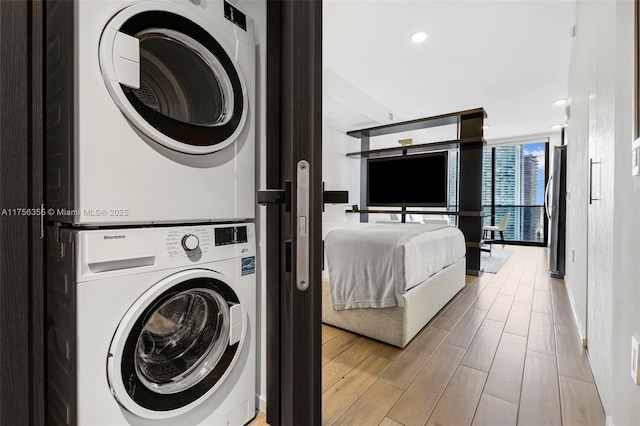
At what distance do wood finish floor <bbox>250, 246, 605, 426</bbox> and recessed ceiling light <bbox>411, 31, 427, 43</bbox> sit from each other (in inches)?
104

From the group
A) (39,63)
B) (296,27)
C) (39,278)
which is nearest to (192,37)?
(39,63)

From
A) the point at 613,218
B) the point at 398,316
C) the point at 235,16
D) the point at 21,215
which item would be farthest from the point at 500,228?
the point at 21,215

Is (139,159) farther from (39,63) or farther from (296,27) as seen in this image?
(296,27)

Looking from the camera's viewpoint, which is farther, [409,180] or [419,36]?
[409,180]

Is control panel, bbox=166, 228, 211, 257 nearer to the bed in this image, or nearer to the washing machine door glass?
the washing machine door glass

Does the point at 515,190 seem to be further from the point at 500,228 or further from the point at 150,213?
the point at 150,213

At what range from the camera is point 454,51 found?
3.21 metres

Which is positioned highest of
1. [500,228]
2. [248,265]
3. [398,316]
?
[248,265]

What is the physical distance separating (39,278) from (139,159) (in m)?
0.42

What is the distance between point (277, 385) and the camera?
0.81m

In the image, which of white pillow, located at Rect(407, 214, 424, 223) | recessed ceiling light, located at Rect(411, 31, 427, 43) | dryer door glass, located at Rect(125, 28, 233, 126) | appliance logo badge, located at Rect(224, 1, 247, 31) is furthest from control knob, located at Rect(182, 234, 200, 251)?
white pillow, located at Rect(407, 214, 424, 223)

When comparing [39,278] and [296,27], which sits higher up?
[296,27]

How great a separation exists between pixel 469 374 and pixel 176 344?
1.49 metres

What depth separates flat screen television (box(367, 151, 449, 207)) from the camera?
3.79 metres
